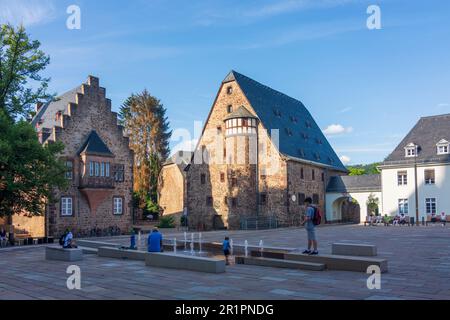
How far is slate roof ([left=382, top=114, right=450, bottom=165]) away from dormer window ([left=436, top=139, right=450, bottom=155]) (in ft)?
1.42

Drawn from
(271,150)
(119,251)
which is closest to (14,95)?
(119,251)

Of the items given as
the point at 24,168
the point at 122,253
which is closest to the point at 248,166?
the point at 24,168

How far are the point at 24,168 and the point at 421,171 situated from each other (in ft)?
124

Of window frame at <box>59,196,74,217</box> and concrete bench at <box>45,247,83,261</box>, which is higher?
window frame at <box>59,196,74,217</box>

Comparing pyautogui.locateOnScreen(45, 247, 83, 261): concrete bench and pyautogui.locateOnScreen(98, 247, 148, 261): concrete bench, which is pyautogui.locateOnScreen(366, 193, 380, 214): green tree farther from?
pyautogui.locateOnScreen(45, 247, 83, 261): concrete bench

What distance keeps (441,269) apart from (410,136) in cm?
3888

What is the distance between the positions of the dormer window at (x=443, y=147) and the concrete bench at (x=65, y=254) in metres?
39.0

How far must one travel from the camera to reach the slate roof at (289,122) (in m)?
47.9

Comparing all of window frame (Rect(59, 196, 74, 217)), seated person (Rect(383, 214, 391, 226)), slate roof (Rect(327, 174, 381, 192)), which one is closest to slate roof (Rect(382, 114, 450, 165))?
slate roof (Rect(327, 174, 381, 192))

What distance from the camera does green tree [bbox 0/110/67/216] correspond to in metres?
25.3

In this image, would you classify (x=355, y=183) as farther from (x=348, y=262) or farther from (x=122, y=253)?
(x=348, y=262)

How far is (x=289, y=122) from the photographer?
53.1 m

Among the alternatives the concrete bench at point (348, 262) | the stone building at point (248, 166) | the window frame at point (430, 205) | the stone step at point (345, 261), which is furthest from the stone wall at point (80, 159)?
the window frame at point (430, 205)
